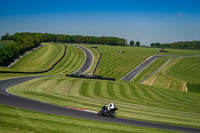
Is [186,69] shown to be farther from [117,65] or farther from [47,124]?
[47,124]

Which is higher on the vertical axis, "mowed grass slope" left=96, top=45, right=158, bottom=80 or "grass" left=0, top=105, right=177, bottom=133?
"mowed grass slope" left=96, top=45, right=158, bottom=80

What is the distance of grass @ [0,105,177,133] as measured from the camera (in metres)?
14.6

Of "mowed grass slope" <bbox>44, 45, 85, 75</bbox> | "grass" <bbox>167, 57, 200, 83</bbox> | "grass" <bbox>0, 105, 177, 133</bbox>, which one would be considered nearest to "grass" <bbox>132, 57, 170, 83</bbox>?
"grass" <bbox>167, 57, 200, 83</bbox>

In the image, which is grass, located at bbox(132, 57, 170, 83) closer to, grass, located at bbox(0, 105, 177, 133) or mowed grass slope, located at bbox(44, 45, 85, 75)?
mowed grass slope, located at bbox(44, 45, 85, 75)

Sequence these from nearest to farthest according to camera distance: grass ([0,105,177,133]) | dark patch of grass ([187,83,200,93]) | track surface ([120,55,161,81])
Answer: grass ([0,105,177,133]), dark patch of grass ([187,83,200,93]), track surface ([120,55,161,81])

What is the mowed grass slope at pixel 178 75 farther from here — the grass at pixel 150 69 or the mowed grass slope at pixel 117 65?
the mowed grass slope at pixel 117 65

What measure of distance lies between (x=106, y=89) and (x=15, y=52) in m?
90.1

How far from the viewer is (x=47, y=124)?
51.8 ft

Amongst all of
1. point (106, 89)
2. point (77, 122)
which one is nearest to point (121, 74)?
point (106, 89)

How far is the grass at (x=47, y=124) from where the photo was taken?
14.6m

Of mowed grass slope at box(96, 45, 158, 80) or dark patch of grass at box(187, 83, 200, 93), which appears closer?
dark patch of grass at box(187, 83, 200, 93)

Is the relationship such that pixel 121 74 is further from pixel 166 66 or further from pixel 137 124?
pixel 137 124

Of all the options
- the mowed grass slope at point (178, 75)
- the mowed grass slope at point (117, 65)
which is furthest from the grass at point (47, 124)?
the mowed grass slope at point (117, 65)

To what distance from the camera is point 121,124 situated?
18406 mm
